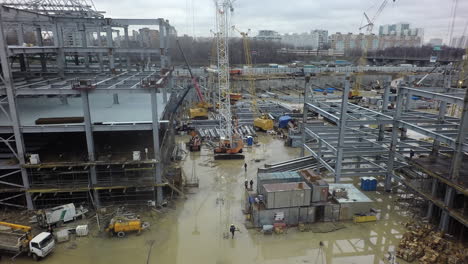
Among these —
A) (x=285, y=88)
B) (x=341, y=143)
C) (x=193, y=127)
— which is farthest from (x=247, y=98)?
(x=341, y=143)

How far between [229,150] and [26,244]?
20185 millimetres

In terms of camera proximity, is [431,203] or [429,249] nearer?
[429,249]

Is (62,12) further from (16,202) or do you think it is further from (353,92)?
(353,92)

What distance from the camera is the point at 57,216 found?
64.9 feet

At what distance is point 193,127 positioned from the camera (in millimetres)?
43125

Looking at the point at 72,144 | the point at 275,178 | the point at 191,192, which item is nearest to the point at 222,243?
the point at 275,178

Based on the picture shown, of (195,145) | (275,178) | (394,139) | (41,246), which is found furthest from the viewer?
(195,145)

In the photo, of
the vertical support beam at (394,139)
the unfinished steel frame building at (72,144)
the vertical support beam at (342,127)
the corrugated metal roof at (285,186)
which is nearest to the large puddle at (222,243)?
the vertical support beam at (394,139)

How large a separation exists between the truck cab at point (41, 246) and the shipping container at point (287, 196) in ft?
42.3

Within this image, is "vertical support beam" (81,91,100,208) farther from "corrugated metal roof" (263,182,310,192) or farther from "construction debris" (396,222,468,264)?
"construction debris" (396,222,468,264)

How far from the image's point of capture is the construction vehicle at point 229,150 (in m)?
33.0

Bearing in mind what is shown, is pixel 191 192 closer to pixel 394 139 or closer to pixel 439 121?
pixel 394 139

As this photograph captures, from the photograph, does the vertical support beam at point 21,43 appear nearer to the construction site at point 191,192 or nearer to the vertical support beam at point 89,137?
the construction site at point 191,192

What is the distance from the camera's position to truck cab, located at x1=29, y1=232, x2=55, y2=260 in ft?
54.3
